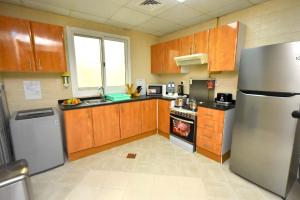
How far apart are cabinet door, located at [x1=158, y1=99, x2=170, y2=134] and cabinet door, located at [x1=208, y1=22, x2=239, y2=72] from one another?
114 cm

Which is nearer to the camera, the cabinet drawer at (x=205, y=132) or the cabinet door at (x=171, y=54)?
the cabinet drawer at (x=205, y=132)

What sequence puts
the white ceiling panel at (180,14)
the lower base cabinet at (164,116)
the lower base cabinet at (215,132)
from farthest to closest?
the lower base cabinet at (164,116), the white ceiling panel at (180,14), the lower base cabinet at (215,132)

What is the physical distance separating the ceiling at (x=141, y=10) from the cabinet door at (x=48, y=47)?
1.23 feet

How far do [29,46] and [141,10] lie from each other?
177 centimetres

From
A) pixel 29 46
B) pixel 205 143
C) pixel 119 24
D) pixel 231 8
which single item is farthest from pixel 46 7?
pixel 205 143

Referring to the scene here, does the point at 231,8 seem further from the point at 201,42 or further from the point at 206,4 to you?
the point at 201,42

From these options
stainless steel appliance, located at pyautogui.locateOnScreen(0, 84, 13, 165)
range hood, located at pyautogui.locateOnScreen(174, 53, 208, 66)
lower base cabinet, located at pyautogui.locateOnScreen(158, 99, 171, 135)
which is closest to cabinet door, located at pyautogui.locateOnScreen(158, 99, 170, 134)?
lower base cabinet, located at pyautogui.locateOnScreen(158, 99, 171, 135)

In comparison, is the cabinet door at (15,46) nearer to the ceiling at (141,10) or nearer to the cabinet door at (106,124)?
the ceiling at (141,10)

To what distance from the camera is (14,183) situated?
1.10 meters

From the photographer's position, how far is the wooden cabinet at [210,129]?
2250mm

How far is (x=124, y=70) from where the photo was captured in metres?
3.53

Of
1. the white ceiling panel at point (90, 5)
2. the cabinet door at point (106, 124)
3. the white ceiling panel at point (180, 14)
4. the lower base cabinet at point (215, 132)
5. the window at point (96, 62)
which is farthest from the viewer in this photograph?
the window at point (96, 62)

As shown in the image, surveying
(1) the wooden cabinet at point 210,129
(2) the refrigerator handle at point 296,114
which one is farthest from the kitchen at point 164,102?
(2) the refrigerator handle at point 296,114

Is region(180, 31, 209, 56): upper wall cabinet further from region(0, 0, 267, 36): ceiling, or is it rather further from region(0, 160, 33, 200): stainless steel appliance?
region(0, 160, 33, 200): stainless steel appliance
